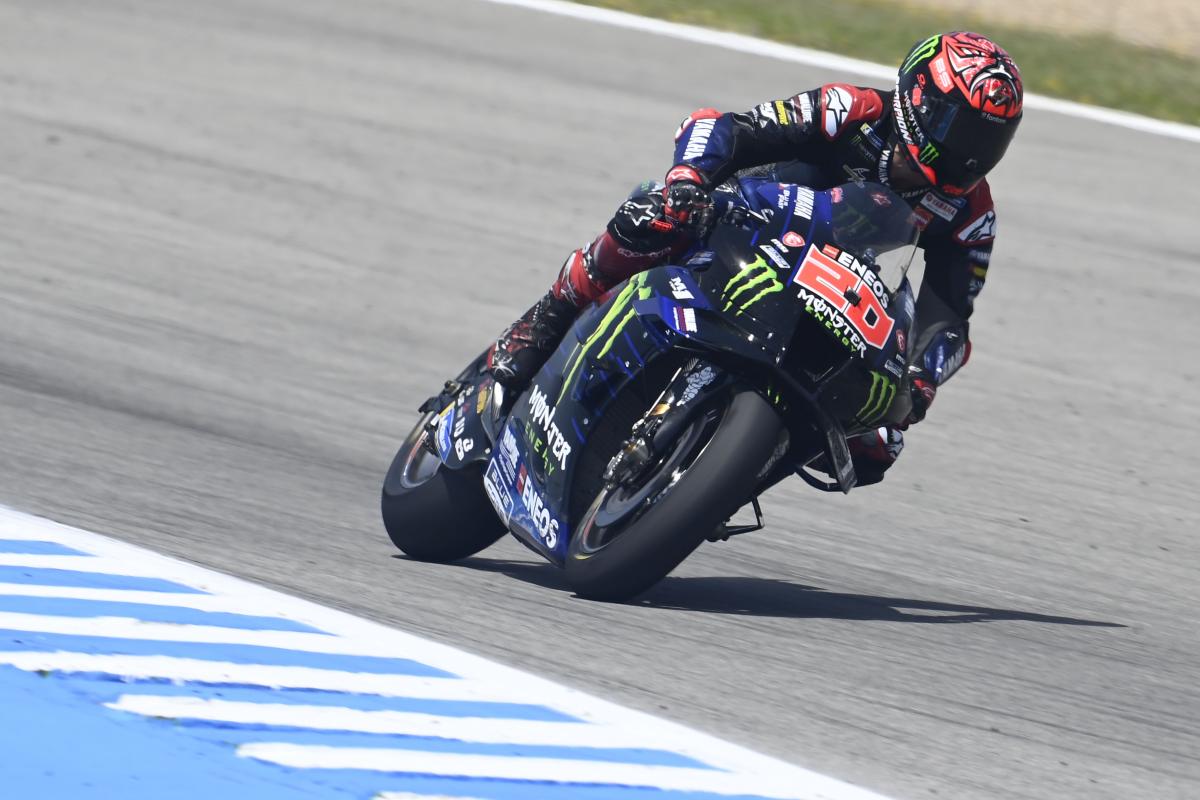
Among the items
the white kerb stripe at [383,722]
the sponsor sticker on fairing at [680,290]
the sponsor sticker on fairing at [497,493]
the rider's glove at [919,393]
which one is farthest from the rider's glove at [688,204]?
the white kerb stripe at [383,722]

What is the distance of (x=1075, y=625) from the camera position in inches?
243

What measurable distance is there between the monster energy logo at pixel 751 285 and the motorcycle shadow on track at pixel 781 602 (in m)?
1.00

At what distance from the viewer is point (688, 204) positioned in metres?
5.26

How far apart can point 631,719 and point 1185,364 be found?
648cm

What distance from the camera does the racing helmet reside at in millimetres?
5375

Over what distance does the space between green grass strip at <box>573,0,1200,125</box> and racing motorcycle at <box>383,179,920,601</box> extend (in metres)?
9.15

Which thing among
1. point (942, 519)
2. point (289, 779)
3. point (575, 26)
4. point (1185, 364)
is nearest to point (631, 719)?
point (289, 779)

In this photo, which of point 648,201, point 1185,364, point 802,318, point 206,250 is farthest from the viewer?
point 206,250

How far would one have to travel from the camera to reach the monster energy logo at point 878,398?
17.2ft

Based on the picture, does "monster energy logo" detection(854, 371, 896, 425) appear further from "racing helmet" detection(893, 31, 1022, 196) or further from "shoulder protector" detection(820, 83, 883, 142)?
"shoulder protector" detection(820, 83, 883, 142)

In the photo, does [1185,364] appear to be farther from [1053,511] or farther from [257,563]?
[257,563]

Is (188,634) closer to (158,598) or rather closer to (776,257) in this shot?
(158,598)

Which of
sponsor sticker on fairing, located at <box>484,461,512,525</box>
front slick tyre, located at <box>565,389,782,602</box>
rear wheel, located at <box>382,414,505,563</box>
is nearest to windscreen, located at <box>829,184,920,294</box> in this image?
front slick tyre, located at <box>565,389,782,602</box>

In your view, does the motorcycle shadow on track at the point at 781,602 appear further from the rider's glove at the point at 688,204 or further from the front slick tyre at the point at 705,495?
the rider's glove at the point at 688,204
